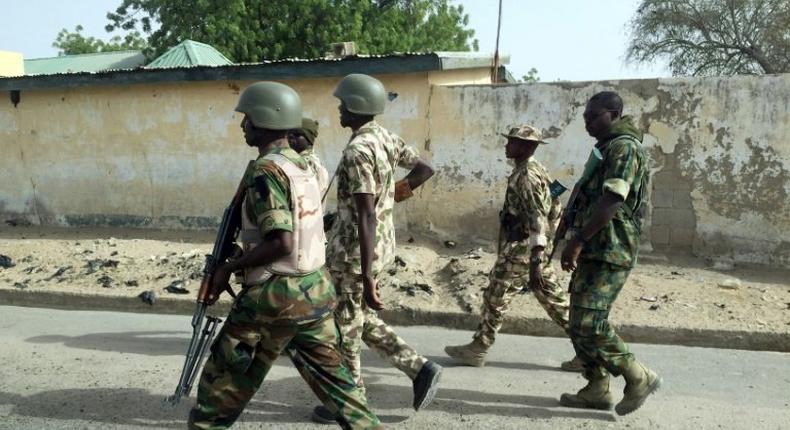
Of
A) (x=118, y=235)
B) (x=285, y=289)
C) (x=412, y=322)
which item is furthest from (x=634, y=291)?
(x=118, y=235)

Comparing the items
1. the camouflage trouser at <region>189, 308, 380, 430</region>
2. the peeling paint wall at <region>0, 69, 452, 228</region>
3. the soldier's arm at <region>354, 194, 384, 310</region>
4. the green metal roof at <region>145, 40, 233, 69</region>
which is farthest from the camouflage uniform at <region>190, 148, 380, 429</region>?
the green metal roof at <region>145, 40, 233, 69</region>

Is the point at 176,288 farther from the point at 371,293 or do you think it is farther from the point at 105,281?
the point at 371,293

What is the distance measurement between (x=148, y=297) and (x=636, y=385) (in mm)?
5074

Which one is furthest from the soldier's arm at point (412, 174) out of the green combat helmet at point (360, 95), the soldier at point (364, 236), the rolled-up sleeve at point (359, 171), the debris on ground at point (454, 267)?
the debris on ground at point (454, 267)

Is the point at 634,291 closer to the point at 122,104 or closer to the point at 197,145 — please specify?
the point at 197,145

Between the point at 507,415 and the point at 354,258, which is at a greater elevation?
the point at 354,258

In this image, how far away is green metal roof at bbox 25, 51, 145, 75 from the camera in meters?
27.5

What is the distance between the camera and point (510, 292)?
4.96 metres

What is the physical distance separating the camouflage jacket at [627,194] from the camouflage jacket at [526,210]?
648 millimetres

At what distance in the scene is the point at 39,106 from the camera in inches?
430

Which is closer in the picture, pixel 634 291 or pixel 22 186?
pixel 634 291

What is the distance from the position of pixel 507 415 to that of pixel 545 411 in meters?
0.24

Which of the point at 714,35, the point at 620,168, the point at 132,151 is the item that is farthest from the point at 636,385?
the point at 714,35

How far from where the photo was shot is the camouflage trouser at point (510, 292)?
4910 millimetres
